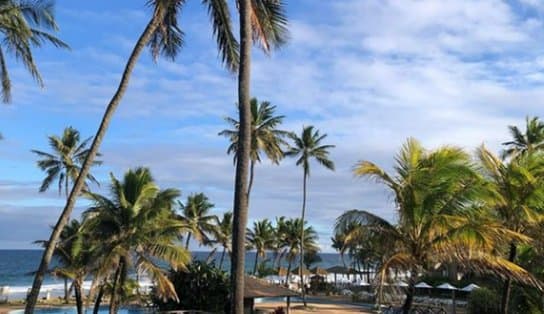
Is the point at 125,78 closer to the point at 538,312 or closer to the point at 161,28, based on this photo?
the point at 161,28

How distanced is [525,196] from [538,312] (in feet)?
12.5

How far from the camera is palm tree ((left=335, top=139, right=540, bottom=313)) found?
459 inches

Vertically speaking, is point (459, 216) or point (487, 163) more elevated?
point (487, 163)

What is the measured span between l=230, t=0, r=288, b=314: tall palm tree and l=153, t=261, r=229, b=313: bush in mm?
12879

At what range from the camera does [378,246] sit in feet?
41.3

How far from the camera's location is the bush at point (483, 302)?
79.8 ft

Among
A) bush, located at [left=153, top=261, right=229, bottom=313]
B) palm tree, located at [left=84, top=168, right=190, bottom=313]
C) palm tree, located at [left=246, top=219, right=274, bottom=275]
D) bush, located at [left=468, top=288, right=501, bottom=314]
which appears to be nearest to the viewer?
palm tree, located at [left=84, top=168, right=190, bottom=313]

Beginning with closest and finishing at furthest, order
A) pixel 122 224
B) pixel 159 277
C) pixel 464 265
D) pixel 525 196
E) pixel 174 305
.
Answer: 1. pixel 464 265
2. pixel 525 196
3. pixel 159 277
4. pixel 122 224
5. pixel 174 305

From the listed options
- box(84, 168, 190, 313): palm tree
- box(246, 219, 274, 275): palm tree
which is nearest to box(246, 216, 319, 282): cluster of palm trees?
box(246, 219, 274, 275): palm tree

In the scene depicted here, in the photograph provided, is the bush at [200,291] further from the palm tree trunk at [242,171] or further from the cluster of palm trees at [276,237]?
the cluster of palm trees at [276,237]

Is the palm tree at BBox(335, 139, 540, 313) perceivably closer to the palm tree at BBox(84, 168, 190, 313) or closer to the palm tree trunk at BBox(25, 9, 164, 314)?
the palm tree trunk at BBox(25, 9, 164, 314)

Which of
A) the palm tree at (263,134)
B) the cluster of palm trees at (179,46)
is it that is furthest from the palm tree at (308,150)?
the cluster of palm trees at (179,46)

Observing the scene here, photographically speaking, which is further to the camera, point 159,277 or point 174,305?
point 174,305

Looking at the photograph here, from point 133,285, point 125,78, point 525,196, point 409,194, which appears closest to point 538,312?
point 525,196
